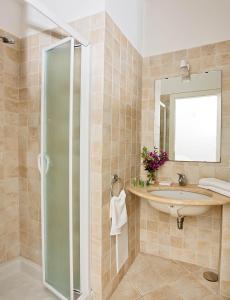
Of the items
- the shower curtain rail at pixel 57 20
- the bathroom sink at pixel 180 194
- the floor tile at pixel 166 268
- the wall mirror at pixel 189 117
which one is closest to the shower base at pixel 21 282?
the floor tile at pixel 166 268

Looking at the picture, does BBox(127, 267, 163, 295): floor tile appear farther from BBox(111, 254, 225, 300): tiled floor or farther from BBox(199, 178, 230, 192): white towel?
BBox(199, 178, 230, 192): white towel

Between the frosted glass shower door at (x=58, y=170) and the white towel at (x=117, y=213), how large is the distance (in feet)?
0.85

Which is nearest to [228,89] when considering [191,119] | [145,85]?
[191,119]

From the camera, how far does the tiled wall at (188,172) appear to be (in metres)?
1.74

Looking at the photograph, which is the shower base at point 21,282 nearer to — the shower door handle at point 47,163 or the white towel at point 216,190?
the shower door handle at point 47,163

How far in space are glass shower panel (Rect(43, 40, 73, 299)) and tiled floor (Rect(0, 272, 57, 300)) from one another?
0.21 metres

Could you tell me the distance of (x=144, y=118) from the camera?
2.04 m

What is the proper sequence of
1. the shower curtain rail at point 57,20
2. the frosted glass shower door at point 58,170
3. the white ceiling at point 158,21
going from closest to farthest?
1. the shower curtain rail at point 57,20
2. the frosted glass shower door at point 58,170
3. the white ceiling at point 158,21

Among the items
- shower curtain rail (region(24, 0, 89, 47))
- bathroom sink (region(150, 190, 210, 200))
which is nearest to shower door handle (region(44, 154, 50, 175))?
shower curtain rail (region(24, 0, 89, 47))

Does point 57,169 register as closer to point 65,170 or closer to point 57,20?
point 65,170

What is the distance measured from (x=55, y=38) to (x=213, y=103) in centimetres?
147

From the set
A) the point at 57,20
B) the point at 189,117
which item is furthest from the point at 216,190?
the point at 57,20

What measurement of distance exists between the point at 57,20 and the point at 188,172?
1603mm

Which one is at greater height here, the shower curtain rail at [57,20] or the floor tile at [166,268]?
the shower curtain rail at [57,20]
